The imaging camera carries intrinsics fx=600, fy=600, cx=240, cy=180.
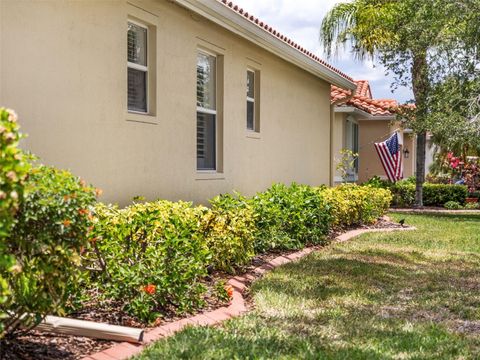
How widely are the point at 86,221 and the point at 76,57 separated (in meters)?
3.39

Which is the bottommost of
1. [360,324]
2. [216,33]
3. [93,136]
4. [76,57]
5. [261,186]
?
[360,324]

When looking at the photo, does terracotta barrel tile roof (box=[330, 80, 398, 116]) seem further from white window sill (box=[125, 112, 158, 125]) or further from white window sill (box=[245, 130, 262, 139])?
white window sill (box=[125, 112, 158, 125])

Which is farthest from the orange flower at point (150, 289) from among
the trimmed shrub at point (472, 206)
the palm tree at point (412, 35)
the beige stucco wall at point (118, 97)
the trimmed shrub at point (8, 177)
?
the trimmed shrub at point (472, 206)

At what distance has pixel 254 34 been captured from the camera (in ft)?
33.0

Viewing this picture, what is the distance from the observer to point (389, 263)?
8641 mm

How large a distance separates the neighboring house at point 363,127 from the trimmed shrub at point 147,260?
13492 millimetres

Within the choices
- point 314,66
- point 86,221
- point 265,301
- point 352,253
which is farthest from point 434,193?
point 86,221

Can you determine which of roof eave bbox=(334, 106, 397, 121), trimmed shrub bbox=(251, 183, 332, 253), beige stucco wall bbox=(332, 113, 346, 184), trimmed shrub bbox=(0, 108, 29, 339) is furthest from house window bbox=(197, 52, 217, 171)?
roof eave bbox=(334, 106, 397, 121)

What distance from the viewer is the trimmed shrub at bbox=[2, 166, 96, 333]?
361 cm

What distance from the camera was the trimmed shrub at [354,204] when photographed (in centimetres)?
1219

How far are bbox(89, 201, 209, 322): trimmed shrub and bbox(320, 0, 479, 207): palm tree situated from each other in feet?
40.8

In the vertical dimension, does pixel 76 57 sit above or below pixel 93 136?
above

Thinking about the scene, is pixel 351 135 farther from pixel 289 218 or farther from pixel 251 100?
pixel 289 218

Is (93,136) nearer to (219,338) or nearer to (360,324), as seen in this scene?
(219,338)
